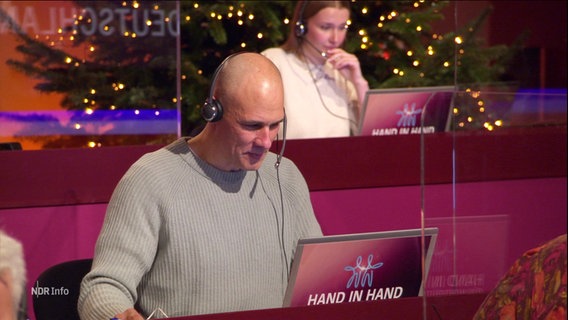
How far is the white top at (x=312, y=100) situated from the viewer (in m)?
4.17

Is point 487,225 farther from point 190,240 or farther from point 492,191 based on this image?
point 190,240

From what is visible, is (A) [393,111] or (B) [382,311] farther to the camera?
(A) [393,111]

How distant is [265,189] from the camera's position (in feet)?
8.11

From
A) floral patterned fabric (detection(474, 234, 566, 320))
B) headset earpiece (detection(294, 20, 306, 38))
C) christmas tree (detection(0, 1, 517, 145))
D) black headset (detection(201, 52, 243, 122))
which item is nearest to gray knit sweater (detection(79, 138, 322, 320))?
black headset (detection(201, 52, 243, 122))

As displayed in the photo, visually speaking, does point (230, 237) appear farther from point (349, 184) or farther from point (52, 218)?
point (349, 184)

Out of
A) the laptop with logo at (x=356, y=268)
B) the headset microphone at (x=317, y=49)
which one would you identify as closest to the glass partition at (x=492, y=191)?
the laptop with logo at (x=356, y=268)

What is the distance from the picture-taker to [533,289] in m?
1.42

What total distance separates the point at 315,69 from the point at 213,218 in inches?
80.4

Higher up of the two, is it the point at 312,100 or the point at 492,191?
the point at 492,191

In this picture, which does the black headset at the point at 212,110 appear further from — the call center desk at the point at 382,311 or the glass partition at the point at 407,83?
the call center desk at the point at 382,311

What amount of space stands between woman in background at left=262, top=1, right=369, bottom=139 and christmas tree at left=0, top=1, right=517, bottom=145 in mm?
477

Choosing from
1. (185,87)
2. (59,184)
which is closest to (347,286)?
(59,184)

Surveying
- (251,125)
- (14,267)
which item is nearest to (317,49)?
(251,125)

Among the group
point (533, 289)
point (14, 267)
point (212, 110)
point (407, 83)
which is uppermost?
point (212, 110)
